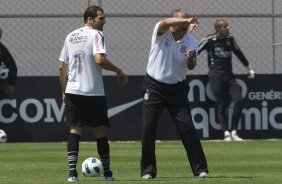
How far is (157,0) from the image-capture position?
25828 millimetres

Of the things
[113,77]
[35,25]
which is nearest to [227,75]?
[113,77]

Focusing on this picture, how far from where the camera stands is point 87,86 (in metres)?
13.1

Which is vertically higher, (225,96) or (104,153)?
(104,153)

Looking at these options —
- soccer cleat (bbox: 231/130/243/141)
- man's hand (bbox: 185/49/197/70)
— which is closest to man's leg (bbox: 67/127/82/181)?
man's hand (bbox: 185/49/197/70)

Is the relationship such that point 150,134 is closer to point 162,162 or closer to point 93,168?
point 93,168

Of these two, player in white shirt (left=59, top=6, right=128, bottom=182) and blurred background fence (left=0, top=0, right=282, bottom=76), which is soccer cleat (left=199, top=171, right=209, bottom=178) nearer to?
player in white shirt (left=59, top=6, right=128, bottom=182)

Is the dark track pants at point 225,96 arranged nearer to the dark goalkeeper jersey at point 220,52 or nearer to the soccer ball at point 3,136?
the dark goalkeeper jersey at point 220,52

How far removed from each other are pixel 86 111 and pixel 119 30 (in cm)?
1293

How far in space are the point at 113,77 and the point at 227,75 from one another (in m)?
2.41

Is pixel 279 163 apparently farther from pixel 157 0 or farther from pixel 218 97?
pixel 157 0

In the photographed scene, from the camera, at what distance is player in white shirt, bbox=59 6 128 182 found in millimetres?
13016

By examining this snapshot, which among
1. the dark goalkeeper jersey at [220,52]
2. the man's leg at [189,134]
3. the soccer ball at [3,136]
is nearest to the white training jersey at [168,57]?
the man's leg at [189,134]

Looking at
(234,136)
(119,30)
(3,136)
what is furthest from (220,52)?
(3,136)

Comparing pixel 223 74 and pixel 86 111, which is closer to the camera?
pixel 86 111
